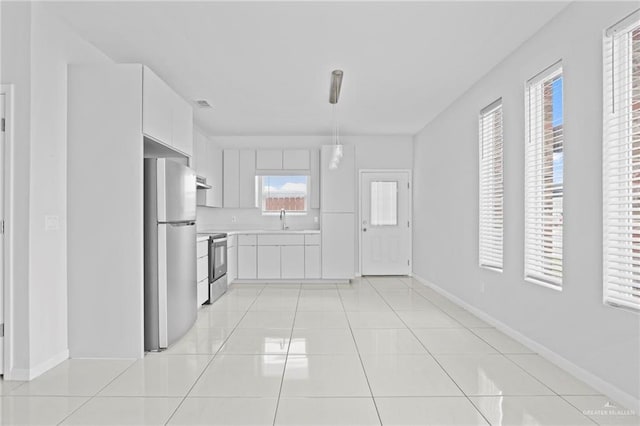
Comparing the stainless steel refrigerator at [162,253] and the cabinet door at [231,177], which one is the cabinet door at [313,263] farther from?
the stainless steel refrigerator at [162,253]

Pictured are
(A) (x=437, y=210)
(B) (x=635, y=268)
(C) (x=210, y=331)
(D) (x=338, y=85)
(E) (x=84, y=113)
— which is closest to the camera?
(B) (x=635, y=268)

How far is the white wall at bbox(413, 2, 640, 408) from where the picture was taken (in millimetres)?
2568

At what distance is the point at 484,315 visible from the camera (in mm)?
4375

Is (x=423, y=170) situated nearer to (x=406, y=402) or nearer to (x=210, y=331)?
(x=210, y=331)

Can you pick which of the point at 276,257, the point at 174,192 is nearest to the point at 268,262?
the point at 276,257

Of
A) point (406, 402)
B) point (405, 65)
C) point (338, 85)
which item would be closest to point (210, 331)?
A: point (406, 402)

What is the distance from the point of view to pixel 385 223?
7633 mm

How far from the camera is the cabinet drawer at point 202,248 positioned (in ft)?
16.3

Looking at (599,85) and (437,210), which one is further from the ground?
(599,85)

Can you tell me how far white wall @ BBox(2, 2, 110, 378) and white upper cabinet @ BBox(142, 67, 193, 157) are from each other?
0.58 m

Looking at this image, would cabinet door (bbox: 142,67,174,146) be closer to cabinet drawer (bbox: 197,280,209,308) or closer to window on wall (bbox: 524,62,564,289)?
cabinet drawer (bbox: 197,280,209,308)

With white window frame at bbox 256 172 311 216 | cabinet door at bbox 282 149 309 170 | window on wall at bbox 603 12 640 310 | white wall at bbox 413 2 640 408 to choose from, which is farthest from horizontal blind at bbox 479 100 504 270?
white window frame at bbox 256 172 311 216

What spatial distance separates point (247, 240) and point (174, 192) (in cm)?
340

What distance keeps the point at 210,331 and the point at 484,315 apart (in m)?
2.69
